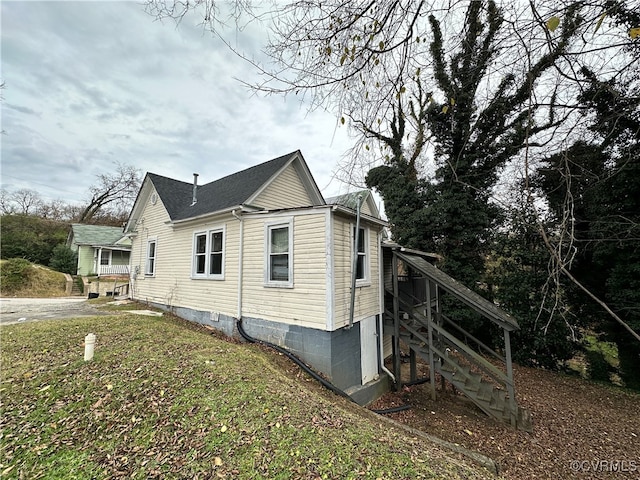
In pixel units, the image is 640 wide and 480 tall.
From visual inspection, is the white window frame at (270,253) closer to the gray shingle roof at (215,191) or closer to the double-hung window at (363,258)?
the gray shingle roof at (215,191)

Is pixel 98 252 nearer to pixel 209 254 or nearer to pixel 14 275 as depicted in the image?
pixel 14 275

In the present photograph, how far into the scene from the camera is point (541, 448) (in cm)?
544

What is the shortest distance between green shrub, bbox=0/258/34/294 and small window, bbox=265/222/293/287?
796 inches

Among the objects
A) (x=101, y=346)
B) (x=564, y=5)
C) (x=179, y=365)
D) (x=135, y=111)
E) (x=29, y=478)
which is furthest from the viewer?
(x=135, y=111)

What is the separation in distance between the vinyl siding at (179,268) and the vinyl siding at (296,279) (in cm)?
70

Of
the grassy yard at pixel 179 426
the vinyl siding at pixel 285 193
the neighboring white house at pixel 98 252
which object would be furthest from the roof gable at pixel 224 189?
the neighboring white house at pixel 98 252

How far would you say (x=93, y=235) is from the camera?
24516 mm

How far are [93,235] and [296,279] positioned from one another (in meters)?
27.0

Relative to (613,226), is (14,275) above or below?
below

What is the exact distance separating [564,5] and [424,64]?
60.0 inches

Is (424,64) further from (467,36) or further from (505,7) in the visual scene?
(505,7)

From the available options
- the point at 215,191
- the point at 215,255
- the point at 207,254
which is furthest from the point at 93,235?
the point at 215,255

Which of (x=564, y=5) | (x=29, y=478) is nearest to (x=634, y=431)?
(x=564, y=5)

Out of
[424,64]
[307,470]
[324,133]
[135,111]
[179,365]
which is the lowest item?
[307,470]
